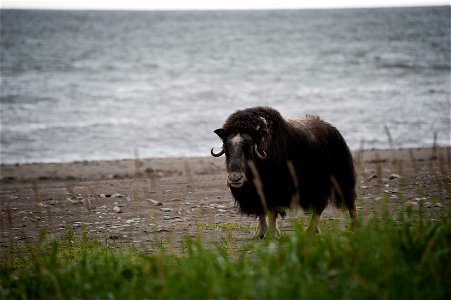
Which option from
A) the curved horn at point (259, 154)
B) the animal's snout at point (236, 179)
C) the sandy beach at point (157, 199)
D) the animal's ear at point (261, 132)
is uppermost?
the animal's ear at point (261, 132)

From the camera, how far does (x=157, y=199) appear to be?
11094mm

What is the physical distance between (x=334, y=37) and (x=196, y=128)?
5969 centimetres

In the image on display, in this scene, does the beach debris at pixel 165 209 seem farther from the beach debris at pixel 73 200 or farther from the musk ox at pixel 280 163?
the musk ox at pixel 280 163

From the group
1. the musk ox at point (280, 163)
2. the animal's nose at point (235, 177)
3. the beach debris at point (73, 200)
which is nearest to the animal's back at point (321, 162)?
the musk ox at point (280, 163)

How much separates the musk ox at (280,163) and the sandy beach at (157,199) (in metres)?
0.41

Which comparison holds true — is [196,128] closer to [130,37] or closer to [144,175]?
[144,175]

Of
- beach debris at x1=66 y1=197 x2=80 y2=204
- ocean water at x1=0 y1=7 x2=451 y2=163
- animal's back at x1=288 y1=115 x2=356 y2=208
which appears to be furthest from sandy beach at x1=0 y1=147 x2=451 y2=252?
ocean water at x1=0 y1=7 x2=451 y2=163

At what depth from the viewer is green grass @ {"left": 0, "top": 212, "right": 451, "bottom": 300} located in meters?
4.37

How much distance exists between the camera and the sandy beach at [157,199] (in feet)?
25.1

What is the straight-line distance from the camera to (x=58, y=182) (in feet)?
46.8

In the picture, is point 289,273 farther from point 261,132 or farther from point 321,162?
point 321,162

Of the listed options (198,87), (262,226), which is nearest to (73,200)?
(262,226)

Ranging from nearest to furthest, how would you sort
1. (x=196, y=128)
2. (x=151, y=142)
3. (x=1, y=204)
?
(x=1, y=204)
(x=151, y=142)
(x=196, y=128)

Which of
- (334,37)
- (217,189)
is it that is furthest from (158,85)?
(334,37)
